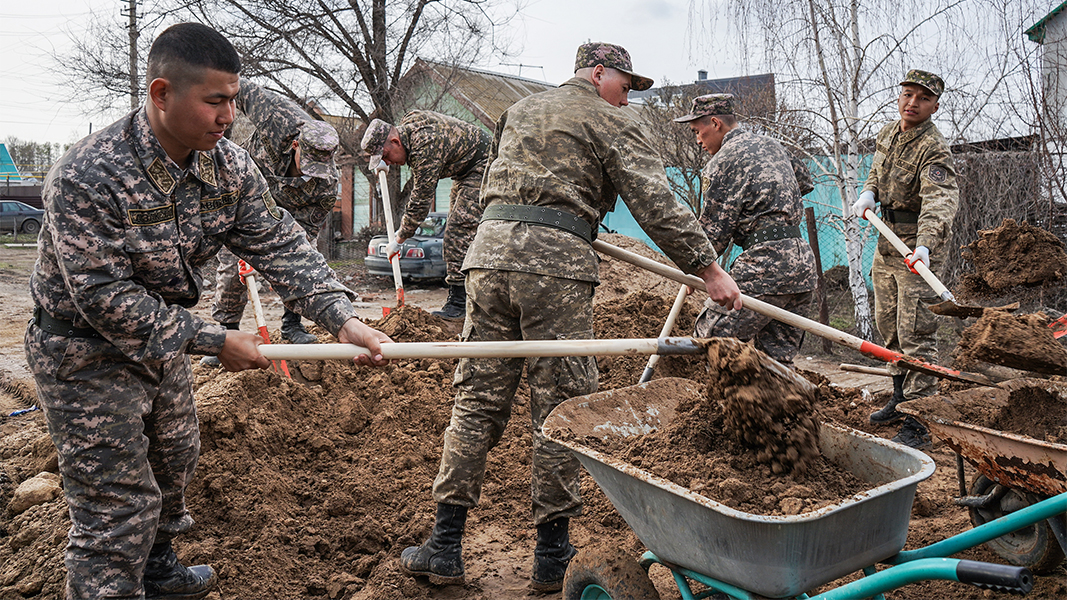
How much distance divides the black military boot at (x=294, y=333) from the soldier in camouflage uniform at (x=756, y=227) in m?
2.96

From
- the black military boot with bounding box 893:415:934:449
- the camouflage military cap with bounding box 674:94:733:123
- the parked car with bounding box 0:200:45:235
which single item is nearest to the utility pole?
the parked car with bounding box 0:200:45:235

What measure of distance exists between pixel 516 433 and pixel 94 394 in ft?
8.56

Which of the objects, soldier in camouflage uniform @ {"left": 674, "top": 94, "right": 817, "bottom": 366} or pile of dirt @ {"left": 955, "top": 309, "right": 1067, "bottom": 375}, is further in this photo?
soldier in camouflage uniform @ {"left": 674, "top": 94, "right": 817, "bottom": 366}

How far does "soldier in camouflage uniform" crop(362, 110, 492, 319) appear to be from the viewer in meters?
6.06

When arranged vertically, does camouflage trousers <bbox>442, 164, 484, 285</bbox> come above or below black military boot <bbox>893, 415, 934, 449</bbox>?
above

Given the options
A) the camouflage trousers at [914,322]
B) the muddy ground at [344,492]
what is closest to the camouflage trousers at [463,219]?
the muddy ground at [344,492]

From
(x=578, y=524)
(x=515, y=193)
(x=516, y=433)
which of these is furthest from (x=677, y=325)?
(x=515, y=193)

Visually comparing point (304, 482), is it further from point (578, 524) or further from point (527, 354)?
point (527, 354)

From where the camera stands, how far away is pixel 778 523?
1.75 metres

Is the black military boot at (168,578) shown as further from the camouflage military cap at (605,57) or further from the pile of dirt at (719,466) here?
the camouflage military cap at (605,57)

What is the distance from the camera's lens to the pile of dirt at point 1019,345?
3.05 m

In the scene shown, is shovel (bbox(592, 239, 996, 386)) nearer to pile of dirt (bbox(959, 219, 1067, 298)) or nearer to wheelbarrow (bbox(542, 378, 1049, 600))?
wheelbarrow (bbox(542, 378, 1049, 600))

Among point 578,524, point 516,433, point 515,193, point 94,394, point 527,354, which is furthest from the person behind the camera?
point 516,433

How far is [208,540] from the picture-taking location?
Result: 3232 millimetres
